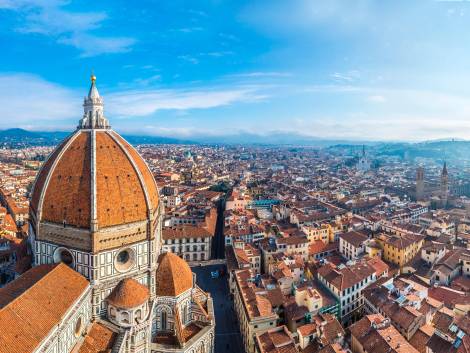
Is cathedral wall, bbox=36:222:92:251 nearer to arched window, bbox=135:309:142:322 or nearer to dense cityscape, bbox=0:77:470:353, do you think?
dense cityscape, bbox=0:77:470:353

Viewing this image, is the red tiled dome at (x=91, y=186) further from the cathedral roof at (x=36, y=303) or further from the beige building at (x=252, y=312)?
the beige building at (x=252, y=312)

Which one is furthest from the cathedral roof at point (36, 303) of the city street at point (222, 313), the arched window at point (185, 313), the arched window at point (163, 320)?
the city street at point (222, 313)

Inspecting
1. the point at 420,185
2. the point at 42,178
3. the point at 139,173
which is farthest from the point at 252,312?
the point at 420,185

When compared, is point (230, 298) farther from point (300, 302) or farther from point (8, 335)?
point (8, 335)

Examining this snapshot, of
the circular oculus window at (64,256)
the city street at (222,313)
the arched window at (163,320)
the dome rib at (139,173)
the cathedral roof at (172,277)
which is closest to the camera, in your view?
the circular oculus window at (64,256)

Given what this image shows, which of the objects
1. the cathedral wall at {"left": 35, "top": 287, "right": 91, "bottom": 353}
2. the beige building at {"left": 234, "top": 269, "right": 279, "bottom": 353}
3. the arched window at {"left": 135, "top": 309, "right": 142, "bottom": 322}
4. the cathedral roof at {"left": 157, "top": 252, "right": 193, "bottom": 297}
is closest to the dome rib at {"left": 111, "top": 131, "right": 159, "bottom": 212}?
the cathedral roof at {"left": 157, "top": 252, "right": 193, "bottom": 297}
